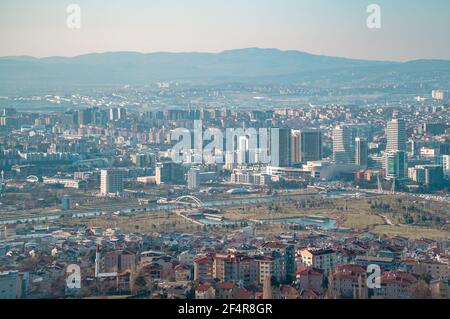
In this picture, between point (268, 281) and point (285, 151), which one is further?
point (285, 151)

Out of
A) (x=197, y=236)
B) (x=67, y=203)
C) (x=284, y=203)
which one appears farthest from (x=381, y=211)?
(x=67, y=203)

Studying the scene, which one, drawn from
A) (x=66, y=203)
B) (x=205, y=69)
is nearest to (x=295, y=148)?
(x=66, y=203)

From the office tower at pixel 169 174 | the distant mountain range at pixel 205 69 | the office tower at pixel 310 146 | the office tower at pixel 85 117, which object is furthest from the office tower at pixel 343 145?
the distant mountain range at pixel 205 69

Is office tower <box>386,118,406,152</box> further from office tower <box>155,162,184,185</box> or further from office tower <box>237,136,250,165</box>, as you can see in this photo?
office tower <box>155,162,184,185</box>

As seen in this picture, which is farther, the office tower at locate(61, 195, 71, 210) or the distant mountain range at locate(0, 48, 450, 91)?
the distant mountain range at locate(0, 48, 450, 91)

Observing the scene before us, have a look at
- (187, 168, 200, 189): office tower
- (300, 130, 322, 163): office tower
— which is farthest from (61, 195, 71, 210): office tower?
(300, 130, 322, 163): office tower

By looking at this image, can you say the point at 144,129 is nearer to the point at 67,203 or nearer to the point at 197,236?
the point at 67,203
